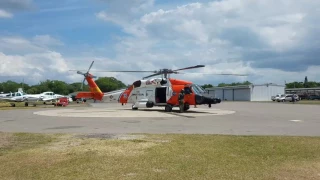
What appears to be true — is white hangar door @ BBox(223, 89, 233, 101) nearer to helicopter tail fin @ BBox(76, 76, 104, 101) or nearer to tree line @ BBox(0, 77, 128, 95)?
tree line @ BBox(0, 77, 128, 95)

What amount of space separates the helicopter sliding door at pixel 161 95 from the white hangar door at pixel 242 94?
248ft

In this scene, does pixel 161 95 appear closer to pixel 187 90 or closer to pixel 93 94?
pixel 187 90

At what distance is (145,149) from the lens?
29.7 feet

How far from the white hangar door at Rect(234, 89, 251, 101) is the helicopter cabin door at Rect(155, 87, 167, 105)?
75.7 metres

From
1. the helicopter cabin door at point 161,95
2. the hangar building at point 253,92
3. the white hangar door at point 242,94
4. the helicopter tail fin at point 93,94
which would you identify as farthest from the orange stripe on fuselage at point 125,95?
the white hangar door at point 242,94

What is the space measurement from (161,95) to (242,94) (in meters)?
79.4

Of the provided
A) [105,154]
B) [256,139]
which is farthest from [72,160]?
[256,139]

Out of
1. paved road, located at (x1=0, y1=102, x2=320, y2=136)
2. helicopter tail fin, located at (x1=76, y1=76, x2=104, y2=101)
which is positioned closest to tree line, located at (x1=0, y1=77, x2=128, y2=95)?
helicopter tail fin, located at (x1=76, y1=76, x2=104, y2=101)

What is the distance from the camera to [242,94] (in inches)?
4156

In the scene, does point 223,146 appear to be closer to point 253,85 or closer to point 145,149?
point 145,149

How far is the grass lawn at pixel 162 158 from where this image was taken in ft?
21.1

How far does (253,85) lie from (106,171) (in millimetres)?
100734

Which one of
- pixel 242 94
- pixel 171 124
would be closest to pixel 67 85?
pixel 242 94

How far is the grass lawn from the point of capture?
643 centimetres
